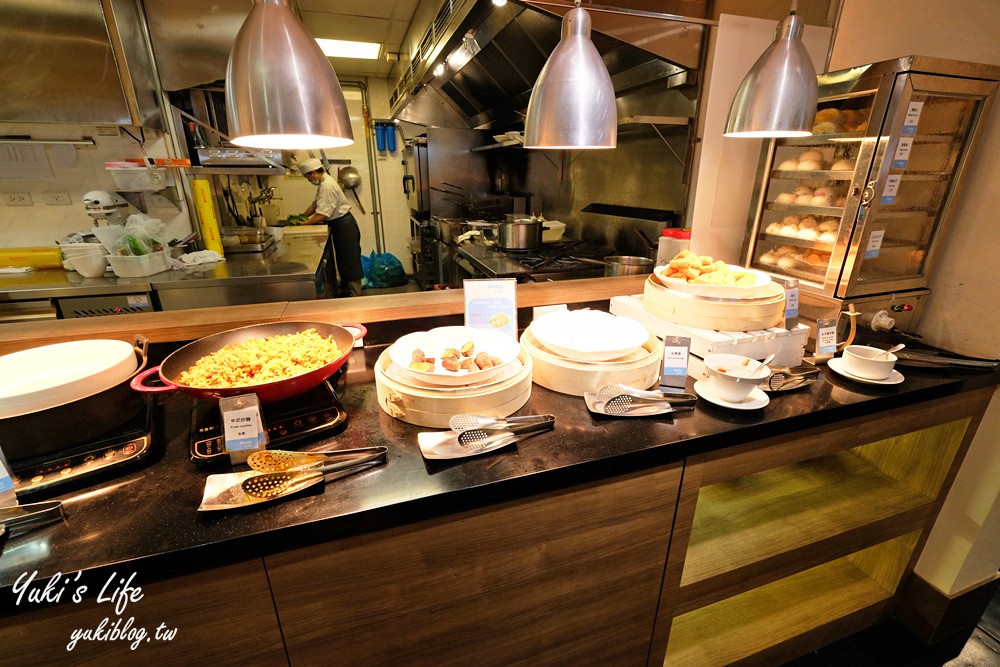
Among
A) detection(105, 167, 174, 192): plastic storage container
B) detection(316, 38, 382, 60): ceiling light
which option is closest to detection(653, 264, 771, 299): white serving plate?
detection(105, 167, 174, 192): plastic storage container

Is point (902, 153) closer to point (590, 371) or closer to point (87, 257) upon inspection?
point (590, 371)

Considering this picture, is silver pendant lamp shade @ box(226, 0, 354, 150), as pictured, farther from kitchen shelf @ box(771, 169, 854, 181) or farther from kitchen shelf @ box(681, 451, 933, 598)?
kitchen shelf @ box(771, 169, 854, 181)

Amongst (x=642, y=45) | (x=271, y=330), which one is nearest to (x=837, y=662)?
(x=271, y=330)

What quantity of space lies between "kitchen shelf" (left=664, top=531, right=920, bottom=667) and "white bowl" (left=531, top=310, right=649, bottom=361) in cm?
107

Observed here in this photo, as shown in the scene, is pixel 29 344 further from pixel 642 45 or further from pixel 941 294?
pixel 941 294

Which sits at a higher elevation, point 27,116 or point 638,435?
point 27,116

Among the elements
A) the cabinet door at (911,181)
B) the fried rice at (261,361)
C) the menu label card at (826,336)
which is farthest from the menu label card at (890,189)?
the fried rice at (261,361)

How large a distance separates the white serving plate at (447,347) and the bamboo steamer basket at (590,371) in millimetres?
86

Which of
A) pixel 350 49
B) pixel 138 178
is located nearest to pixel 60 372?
pixel 138 178

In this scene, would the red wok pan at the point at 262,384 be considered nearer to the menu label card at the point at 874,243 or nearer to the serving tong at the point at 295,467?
the serving tong at the point at 295,467

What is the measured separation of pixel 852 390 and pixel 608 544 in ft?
2.82

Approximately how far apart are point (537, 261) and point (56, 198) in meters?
3.73

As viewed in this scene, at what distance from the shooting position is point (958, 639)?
5.70ft

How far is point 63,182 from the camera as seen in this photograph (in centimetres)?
332
